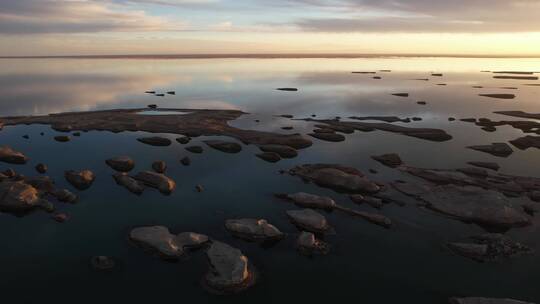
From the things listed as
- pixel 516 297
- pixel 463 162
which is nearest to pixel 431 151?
pixel 463 162

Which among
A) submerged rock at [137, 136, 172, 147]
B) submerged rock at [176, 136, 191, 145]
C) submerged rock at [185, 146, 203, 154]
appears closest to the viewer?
submerged rock at [185, 146, 203, 154]

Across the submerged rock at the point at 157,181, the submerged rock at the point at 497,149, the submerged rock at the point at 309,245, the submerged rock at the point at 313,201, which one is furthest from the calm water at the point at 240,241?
the submerged rock at the point at 313,201

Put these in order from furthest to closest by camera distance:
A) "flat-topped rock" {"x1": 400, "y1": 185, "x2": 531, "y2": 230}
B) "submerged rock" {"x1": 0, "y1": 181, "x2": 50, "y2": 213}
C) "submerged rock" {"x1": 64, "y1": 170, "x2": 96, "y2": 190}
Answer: "submerged rock" {"x1": 64, "y1": 170, "x2": 96, "y2": 190} < "submerged rock" {"x1": 0, "y1": 181, "x2": 50, "y2": 213} < "flat-topped rock" {"x1": 400, "y1": 185, "x2": 531, "y2": 230}

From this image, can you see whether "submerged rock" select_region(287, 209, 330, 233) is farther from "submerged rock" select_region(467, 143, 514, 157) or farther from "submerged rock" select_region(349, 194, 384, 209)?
"submerged rock" select_region(467, 143, 514, 157)

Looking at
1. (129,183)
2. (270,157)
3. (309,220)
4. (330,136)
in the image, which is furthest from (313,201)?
(330,136)

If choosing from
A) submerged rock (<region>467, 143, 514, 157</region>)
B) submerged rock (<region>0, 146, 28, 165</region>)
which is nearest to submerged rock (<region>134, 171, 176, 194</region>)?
submerged rock (<region>0, 146, 28, 165</region>)

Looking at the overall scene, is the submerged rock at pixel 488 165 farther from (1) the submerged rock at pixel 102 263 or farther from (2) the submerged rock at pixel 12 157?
(2) the submerged rock at pixel 12 157
